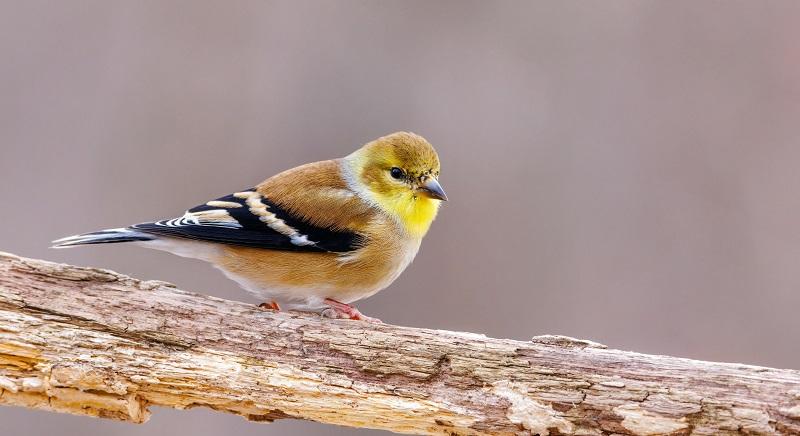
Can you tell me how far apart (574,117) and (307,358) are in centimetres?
405

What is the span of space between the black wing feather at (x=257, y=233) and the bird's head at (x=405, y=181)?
1.20 feet

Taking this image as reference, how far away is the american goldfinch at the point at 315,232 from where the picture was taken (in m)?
4.61

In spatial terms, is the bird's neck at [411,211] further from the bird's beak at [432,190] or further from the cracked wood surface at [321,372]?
the cracked wood surface at [321,372]

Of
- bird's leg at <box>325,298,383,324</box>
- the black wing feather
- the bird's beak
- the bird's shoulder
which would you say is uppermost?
the bird's beak

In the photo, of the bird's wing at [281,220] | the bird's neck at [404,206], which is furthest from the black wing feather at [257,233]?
the bird's neck at [404,206]

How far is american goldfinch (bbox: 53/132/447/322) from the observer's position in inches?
181

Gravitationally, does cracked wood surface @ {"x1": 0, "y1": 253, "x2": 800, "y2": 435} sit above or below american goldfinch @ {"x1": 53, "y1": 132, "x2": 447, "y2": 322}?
below

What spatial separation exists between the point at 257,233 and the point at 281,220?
155 millimetres

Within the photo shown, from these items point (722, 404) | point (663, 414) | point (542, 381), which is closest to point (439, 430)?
point (542, 381)

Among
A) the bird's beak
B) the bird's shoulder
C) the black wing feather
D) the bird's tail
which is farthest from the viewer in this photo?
the bird's beak

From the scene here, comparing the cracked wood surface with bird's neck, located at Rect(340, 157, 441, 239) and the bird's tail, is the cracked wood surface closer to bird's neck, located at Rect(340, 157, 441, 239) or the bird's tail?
the bird's tail

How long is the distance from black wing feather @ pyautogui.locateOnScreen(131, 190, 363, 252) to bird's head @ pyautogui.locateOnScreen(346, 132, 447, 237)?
0.37 metres

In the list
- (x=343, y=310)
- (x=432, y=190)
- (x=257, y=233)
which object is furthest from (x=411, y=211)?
(x=257, y=233)

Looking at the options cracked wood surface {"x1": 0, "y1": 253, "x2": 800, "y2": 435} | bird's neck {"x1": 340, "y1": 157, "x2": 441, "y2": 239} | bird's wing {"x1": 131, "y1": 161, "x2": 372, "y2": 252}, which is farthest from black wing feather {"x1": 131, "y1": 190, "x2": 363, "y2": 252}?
cracked wood surface {"x1": 0, "y1": 253, "x2": 800, "y2": 435}
